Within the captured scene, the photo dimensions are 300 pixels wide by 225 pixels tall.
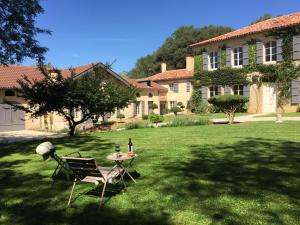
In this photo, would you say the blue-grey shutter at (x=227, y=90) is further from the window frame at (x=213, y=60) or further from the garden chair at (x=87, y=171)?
the garden chair at (x=87, y=171)

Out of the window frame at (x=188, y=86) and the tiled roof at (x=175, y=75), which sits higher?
the tiled roof at (x=175, y=75)

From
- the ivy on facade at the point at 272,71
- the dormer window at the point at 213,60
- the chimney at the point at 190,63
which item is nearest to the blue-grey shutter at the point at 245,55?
the ivy on facade at the point at 272,71

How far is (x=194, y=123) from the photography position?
743 inches

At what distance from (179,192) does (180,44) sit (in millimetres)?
55870

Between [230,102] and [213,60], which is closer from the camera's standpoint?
[230,102]

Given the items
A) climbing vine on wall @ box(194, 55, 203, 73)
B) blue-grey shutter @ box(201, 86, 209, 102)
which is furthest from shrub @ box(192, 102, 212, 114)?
climbing vine on wall @ box(194, 55, 203, 73)

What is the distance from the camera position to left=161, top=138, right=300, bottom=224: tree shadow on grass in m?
4.77

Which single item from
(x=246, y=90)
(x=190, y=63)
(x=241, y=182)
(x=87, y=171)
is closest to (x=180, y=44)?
(x=190, y=63)

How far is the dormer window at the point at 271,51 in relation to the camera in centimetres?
2755

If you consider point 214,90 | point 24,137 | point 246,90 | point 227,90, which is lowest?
point 24,137

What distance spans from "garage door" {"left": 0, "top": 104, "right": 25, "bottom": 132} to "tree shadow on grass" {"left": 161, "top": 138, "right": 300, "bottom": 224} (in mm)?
20919

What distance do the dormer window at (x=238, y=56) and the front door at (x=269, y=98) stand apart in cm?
336

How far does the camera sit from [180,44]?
59938 mm

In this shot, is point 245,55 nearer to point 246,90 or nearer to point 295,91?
point 246,90
